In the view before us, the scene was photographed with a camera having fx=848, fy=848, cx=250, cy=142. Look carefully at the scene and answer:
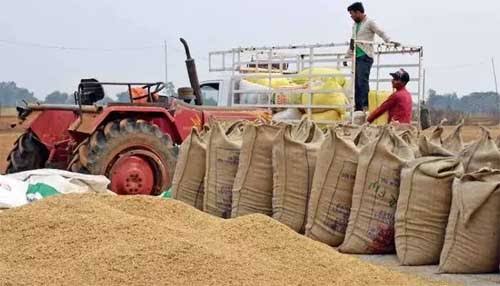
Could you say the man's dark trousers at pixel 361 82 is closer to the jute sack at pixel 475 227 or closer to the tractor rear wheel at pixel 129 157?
the tractor rear wheel at pixel 129 157

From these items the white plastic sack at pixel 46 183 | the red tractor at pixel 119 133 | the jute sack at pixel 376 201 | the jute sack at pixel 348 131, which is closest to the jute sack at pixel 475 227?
the jute sack at pixel 376 201

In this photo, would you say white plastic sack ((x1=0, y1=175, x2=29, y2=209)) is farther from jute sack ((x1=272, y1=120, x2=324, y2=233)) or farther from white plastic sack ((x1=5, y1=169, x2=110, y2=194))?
jute sack ((x1=272, y1=120, x2=324, y2=233))

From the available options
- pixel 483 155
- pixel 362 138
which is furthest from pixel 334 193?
pixel 483 155

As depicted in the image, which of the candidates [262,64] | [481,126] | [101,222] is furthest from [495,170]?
[262,64]

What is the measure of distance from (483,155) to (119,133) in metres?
4.41

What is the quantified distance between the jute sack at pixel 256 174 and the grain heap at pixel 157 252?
3.19 ft

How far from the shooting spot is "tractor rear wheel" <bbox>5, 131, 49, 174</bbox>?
29.6ft

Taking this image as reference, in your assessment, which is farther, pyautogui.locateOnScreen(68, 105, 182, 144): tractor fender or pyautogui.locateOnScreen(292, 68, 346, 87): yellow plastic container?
pyautogui.locateOnScreen(292, 68, 346, 87): yellow plastic container

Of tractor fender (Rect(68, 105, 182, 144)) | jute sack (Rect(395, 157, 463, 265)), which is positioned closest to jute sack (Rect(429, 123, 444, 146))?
jute sack (Rect(395, 157, 463, 265))

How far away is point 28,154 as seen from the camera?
905cm

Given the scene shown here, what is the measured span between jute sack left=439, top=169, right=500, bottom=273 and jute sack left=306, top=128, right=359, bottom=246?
896mm

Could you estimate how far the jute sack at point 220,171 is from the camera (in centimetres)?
589

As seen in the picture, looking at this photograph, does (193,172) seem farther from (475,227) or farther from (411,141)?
(475,227)

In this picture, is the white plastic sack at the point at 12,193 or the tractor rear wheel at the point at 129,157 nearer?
the white plastic sack at the point at 12,193
